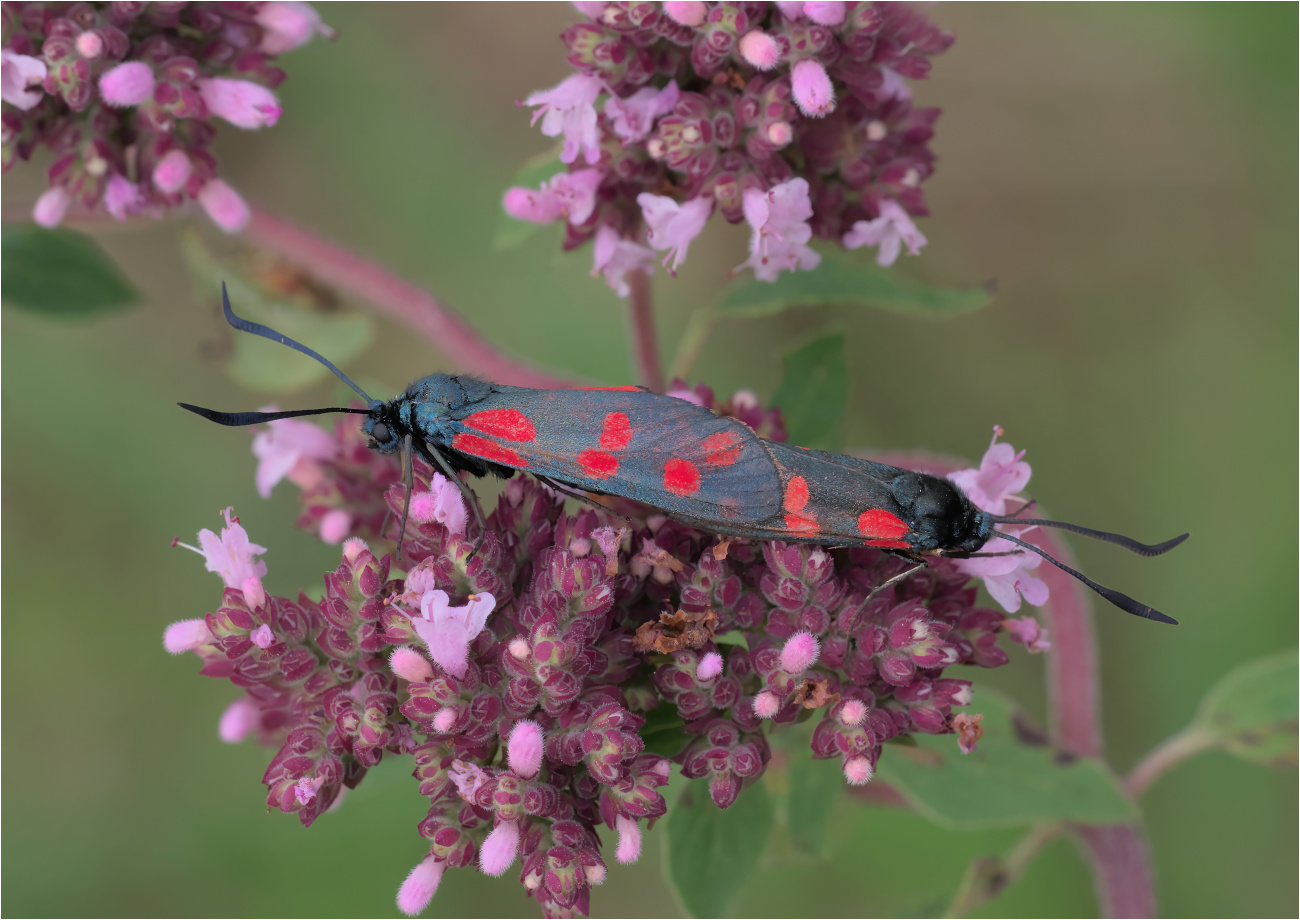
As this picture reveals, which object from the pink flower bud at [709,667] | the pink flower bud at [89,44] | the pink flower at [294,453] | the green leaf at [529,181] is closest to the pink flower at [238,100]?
the pink flower bud at [89,44]

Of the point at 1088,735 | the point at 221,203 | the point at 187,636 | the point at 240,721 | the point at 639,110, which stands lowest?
the point at 240,721

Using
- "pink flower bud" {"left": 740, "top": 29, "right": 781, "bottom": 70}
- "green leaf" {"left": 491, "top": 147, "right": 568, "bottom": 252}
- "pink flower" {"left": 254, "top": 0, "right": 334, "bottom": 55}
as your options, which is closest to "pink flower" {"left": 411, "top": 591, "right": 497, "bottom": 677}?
"green leaf" {"left": 491, "top": 147, "right": 568, "bottom": 252}

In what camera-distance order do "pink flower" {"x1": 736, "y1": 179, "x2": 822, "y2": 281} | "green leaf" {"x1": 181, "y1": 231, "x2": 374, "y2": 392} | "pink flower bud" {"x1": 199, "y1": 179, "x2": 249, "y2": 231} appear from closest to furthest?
1. "pink flower" {"x1": 736, "y1": 179, "x2": 822, "y2": 281}
2. "pink flower bud" {"x1": 199, "y1": 179, "x2": 249, "y2": 231}
3. "green leaf" {"x1": 181, "y1": 231, "x2": 374, "y2": 392}

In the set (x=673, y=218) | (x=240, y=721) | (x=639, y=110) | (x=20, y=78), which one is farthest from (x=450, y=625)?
(x=20, y=78)

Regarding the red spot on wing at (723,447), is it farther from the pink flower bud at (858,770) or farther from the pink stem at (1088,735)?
the pink stem at (1088,735)

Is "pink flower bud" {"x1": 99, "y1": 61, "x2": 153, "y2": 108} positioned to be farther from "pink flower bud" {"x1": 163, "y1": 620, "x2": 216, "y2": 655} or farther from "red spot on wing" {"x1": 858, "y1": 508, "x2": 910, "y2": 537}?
"red spot on wing" {"x1": 858, "y1": 508, "x2": 910, "y2": 537}

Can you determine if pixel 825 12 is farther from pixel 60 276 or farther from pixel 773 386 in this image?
pixel 60 276
